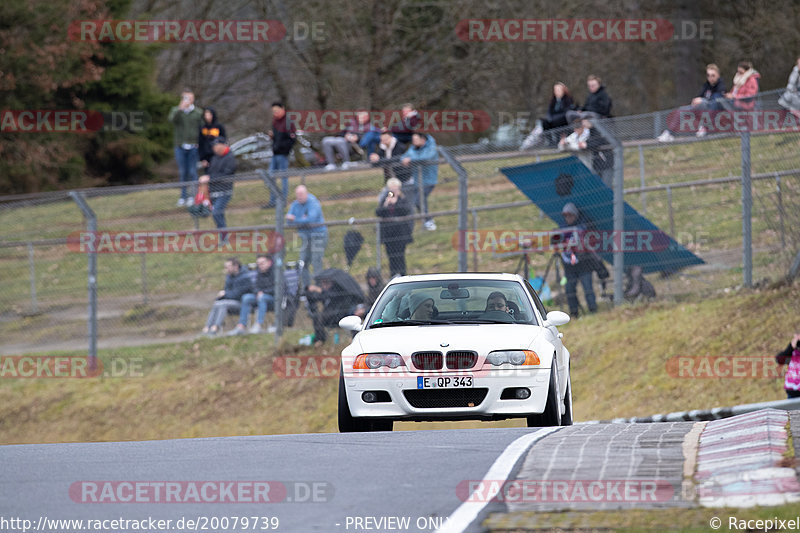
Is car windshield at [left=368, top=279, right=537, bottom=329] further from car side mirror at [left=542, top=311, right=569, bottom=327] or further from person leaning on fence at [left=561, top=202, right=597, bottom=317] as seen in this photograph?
person leaning on fence at [left=561, top=202, right=597, bottom=317]

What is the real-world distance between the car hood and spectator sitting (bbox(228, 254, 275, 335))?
8638 millimetres

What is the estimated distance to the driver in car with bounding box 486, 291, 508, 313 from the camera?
11289 mm

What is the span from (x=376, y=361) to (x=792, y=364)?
5.25m

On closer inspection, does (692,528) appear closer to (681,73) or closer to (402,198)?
(402,198)

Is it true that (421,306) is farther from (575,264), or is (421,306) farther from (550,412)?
(575,264)

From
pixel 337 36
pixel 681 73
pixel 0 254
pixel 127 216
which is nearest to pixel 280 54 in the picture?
pixel 337 36

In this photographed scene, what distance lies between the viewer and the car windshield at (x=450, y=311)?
36.2 ft

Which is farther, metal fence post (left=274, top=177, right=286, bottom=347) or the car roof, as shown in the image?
metal fence post (left=274, top=177, right=286, bottom=347)

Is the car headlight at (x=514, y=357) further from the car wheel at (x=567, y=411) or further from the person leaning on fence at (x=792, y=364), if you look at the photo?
the person leaning on fence at (x=792, y=364)

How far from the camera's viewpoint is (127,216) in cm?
2584

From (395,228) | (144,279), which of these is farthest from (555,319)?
(144,279)

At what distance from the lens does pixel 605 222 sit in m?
18.5

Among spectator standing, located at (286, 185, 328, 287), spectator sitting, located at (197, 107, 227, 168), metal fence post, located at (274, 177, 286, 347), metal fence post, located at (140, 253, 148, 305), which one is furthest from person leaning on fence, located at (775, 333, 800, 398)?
spectator sitting, located at (197, 107, 227, 168)

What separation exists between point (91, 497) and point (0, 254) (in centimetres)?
1638
